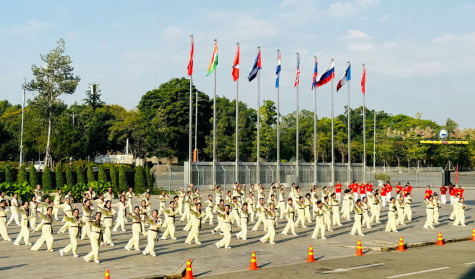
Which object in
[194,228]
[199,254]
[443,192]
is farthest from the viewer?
[443,192]

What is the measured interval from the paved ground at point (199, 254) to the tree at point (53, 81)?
29857 millimetres

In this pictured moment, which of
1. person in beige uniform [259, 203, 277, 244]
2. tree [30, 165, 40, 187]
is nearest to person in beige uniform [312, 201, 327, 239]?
person in beige uniform [259, 203, 277, 244]

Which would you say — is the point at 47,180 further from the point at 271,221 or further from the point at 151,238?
the point at 151,238

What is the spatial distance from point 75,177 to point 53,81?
14512 millimetres

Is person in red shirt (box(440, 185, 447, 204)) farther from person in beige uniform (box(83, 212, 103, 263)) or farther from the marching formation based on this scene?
person in beige uniform (box(83, 212, 103, 263))

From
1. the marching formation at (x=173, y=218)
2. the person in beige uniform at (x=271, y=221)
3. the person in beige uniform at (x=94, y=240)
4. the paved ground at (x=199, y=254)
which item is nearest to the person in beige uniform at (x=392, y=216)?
the marching formation at (x=173, y=218)

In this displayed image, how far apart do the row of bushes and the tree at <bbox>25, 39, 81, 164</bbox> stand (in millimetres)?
11887

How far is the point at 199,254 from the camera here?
731 inches

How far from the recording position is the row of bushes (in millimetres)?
41375

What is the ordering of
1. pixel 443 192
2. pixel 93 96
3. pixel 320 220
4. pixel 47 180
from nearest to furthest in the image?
pixel 320 220
pixel 443 192
pixel 47 180
pixel 93 96

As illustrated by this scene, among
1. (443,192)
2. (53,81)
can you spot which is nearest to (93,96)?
(53,81)

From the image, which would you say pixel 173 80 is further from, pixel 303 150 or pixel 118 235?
Result: pixel 118 235

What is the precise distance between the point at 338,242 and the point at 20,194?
21.7 meters

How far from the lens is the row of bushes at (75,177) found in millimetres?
41375
